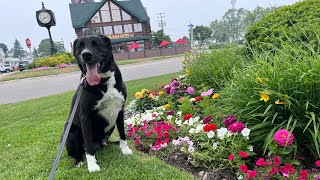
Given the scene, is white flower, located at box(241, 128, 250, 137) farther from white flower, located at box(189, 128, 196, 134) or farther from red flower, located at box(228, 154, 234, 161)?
white flower, located at box(189, 128, 196, 134)

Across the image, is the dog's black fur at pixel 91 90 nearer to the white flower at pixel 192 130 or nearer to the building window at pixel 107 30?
the white flower at pixel 192 130

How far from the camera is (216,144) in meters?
2.96

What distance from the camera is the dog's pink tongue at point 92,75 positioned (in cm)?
298

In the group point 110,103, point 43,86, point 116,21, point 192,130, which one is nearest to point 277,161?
point 192,130

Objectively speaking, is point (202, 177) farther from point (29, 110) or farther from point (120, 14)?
point (120, 14)

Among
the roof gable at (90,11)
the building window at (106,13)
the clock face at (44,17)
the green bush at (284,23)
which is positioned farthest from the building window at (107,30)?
the green bush at (284,23)

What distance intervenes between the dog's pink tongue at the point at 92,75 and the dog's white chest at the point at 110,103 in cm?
18

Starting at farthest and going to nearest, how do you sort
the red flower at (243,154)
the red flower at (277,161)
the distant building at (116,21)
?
→ the distant building at (116,21) → the red flower at (243,154) → the red flower at (277,161)

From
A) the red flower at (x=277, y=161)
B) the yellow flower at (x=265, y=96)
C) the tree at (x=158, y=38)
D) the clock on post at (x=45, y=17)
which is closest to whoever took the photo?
the red flower at (x=277, y=161)

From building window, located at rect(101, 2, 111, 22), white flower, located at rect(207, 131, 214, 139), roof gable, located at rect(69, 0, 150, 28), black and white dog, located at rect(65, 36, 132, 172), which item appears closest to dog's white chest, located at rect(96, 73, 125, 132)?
black and white dog, located at rect(65, 36, 132, 172)

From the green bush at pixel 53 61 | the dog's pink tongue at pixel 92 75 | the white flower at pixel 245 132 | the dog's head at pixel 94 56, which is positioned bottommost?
the white flower at pixel 245 132

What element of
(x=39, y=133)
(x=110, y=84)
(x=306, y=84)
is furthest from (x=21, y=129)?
(x=306, y=84)

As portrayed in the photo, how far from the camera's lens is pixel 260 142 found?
2.98 m

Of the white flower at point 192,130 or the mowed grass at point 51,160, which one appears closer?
the mowed grass at point 51,160
